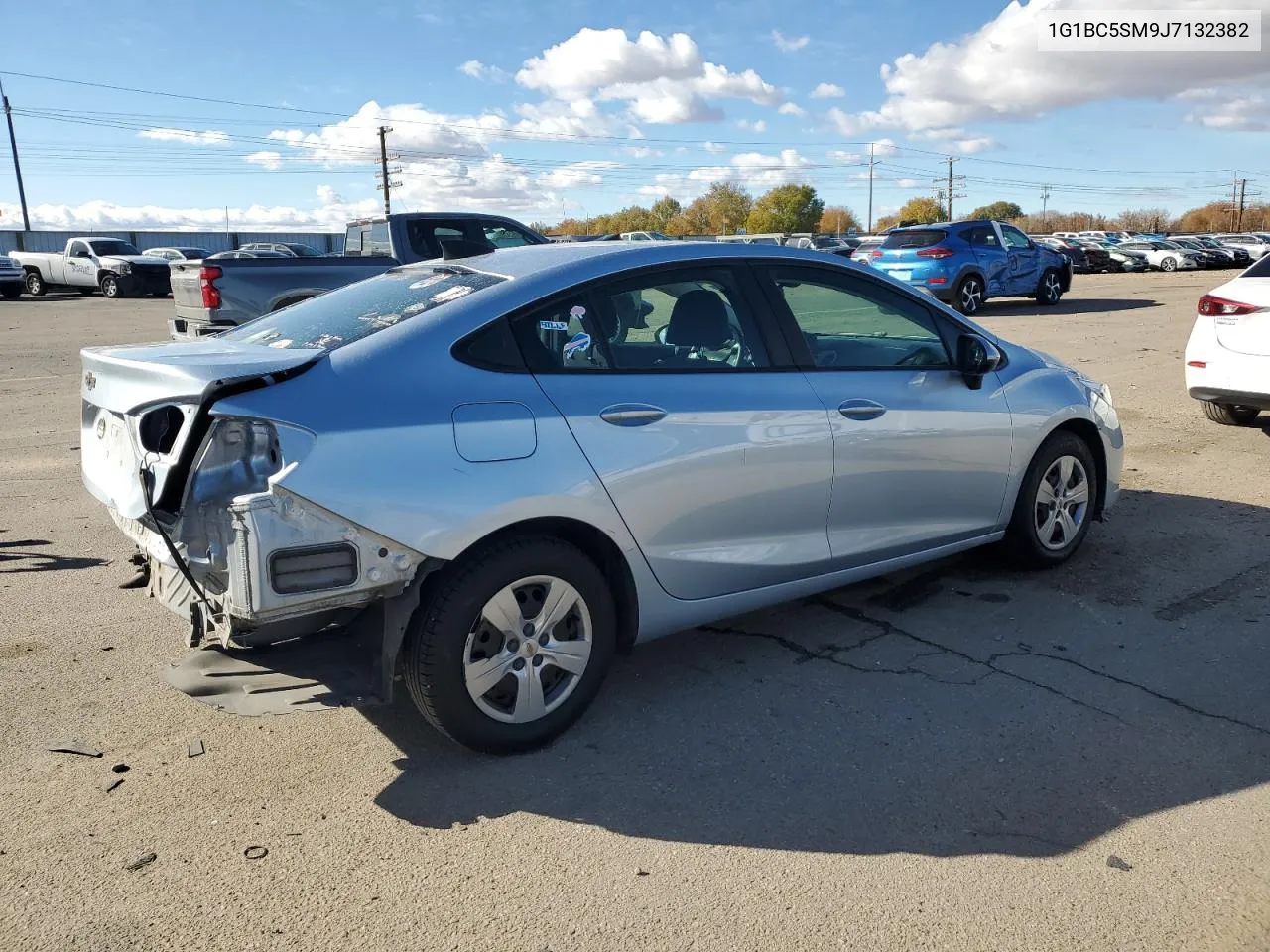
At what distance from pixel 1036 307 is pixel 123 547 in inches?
810

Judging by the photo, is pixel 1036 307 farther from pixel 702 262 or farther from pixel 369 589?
pixel 369 589

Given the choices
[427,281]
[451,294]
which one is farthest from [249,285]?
[451,294]

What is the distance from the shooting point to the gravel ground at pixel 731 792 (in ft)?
8.82

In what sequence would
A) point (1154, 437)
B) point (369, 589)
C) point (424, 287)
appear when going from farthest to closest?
point (1154, 437), point (424, 287), point (369, 589)

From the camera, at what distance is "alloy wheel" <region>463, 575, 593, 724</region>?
3.36 metres

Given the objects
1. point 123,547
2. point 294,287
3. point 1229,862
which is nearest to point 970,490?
point 1229,862

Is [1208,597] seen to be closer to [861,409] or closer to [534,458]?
[861,409]

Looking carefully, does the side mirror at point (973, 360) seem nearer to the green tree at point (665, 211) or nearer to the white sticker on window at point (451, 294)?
the white sticker on window at point (451, 294)

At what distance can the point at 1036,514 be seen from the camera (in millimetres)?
5109

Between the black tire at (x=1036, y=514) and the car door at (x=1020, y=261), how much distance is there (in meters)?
16.6

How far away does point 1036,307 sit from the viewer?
22312mm

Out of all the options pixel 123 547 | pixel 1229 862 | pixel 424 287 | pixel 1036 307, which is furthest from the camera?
pixel 1036 307

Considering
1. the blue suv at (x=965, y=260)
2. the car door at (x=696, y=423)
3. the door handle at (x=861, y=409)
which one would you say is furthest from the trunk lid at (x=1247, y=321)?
the blue suv at (x=965, y=260)

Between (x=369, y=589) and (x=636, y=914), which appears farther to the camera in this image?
(x=369, y=589)
